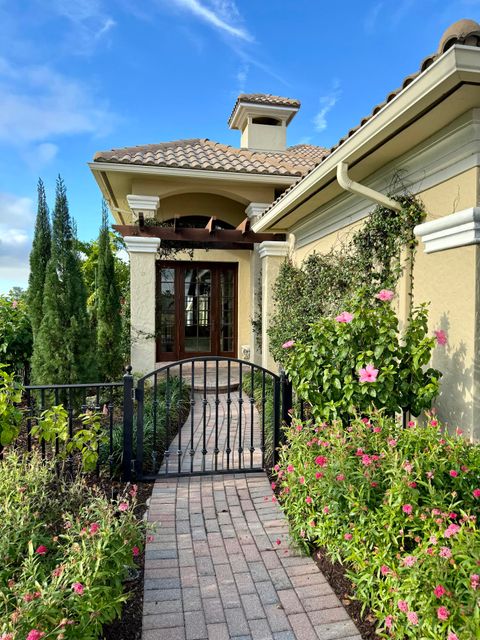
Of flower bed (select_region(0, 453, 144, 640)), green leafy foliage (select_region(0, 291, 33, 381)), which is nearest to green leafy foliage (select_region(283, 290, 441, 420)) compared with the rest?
flower bed (select_region(0, 453, 144, 640))

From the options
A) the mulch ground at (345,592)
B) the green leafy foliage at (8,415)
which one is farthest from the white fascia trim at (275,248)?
the mulch ground at (345,592)

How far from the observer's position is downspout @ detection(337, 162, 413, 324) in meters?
4.10

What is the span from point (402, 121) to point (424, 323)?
1.65 m

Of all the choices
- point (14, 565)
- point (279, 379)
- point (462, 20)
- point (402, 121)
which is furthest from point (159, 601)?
point (462, 20)

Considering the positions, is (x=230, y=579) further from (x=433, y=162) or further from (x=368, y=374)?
(x=433, y=162)

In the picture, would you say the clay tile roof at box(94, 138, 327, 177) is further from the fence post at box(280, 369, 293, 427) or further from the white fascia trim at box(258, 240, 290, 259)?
the fence post at box(280, 369, 293, 427)

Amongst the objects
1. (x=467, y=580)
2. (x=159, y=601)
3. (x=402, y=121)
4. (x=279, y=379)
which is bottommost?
(x=159, y=601)

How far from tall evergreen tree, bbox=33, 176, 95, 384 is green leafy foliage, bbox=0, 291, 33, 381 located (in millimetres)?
1393

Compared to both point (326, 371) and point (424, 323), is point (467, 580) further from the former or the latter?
point (424, 323)

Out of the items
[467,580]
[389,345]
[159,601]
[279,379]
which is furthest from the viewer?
[279,379]

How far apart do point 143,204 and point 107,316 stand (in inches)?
93.6

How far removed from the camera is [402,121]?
3.21 metres

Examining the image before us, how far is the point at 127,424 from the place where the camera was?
13.4 feet

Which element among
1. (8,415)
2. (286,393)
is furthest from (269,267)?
(8,415)
